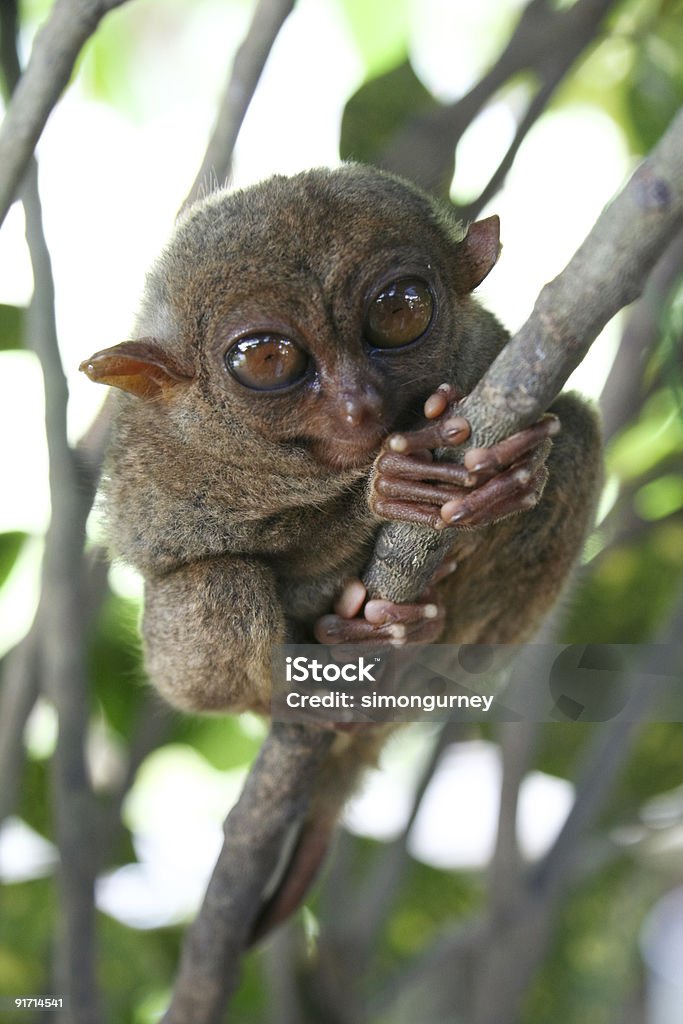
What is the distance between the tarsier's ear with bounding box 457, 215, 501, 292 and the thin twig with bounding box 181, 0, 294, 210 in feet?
2.03

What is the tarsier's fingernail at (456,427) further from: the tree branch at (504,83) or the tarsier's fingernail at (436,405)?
the tree branch at (504,83)

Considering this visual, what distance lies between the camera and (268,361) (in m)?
1.86

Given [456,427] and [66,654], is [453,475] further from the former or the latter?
[66,654]

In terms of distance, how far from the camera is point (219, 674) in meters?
2.12

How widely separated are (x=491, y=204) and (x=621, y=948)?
110 inches

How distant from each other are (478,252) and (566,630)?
1.65 metres

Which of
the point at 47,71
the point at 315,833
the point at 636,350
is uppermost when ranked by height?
the point at 47,71

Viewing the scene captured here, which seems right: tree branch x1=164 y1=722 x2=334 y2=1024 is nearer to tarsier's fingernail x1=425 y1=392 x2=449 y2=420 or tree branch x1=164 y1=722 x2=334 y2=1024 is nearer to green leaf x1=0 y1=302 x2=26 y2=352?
tarsier's fingernail x1=425 y1=392 x2=449 y2=420

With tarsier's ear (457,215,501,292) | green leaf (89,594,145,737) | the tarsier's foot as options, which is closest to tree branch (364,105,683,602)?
the tarsier's foot

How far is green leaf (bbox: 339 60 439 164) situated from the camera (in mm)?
2609

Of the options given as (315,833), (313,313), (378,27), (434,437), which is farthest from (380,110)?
(315,833)

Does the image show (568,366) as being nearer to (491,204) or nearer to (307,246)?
(307,246)

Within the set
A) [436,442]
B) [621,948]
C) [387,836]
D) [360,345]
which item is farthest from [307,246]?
[621,948]

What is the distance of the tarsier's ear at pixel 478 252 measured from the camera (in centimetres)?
211
